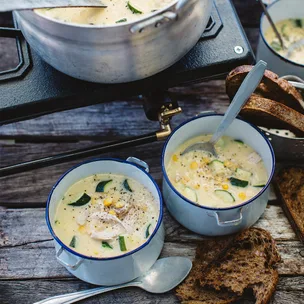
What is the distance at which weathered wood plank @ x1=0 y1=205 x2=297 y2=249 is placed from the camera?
1327 millimetres

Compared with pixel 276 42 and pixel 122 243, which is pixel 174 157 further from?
pixel 276 42

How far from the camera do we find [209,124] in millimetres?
1354

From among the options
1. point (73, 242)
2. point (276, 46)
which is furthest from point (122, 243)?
point (276, 46)

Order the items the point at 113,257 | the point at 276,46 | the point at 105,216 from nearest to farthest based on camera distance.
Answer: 1. the point at 113,257
2. the point at 105,216
3. the point at 276,46

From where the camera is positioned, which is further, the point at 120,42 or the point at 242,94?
the point at 242,94

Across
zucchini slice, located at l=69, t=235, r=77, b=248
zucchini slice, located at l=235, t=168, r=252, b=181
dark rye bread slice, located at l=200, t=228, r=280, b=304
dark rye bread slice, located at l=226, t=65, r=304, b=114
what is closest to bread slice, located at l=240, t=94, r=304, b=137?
dark rye bread slice, located at l=226, t=65, r=304, b=114

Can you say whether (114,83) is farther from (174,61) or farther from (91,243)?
(91,243)

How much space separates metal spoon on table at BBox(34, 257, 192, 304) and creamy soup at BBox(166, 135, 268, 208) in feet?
0.48

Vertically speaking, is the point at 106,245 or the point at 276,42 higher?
the point at 276,42

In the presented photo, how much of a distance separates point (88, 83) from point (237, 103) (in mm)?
323

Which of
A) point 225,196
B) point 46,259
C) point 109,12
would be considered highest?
point 109,12

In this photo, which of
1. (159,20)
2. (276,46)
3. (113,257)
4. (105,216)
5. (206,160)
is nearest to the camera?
(159,20)

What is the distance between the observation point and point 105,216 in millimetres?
1208

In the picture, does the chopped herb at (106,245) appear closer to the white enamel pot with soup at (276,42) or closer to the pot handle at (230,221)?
the pot handle at (230,221)
